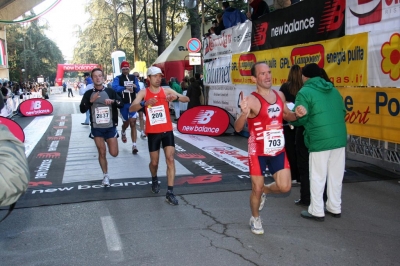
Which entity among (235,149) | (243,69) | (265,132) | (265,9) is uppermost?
(265,9)

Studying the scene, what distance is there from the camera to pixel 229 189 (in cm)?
677

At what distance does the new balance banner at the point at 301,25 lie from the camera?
848cm

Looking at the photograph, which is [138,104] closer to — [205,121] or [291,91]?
[291,91]

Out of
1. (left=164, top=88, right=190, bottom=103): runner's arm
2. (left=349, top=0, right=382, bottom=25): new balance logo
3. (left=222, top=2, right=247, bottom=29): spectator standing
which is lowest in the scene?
(left=164, top=88, right=190, bottom=103): runner's arm

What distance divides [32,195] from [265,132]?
3.94 meters

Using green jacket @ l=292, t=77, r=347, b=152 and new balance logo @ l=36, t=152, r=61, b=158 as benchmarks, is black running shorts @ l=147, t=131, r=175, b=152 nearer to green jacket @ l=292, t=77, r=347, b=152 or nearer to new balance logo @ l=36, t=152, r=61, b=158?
green jacket @ l=292, t=77, r=347, b=152

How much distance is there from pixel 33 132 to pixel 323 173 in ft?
41.4

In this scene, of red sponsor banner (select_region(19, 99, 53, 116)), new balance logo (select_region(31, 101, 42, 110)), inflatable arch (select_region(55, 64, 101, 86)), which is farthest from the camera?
inflatable arch (select_region(55, 64, 101, 86))

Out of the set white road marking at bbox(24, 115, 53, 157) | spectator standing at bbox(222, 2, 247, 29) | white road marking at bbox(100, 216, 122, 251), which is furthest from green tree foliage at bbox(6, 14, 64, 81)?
white road marking at bbox(100, 216, 122, 251)

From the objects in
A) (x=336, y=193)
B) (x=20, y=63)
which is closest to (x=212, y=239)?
(x=336, y=193)

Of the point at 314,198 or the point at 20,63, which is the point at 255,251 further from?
the point at 20,63

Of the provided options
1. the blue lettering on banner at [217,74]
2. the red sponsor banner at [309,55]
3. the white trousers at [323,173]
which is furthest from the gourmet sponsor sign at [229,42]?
the white trousers at [323,173]

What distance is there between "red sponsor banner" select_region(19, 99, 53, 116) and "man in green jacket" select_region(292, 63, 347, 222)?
19.5m

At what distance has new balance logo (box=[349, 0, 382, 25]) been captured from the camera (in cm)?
735
